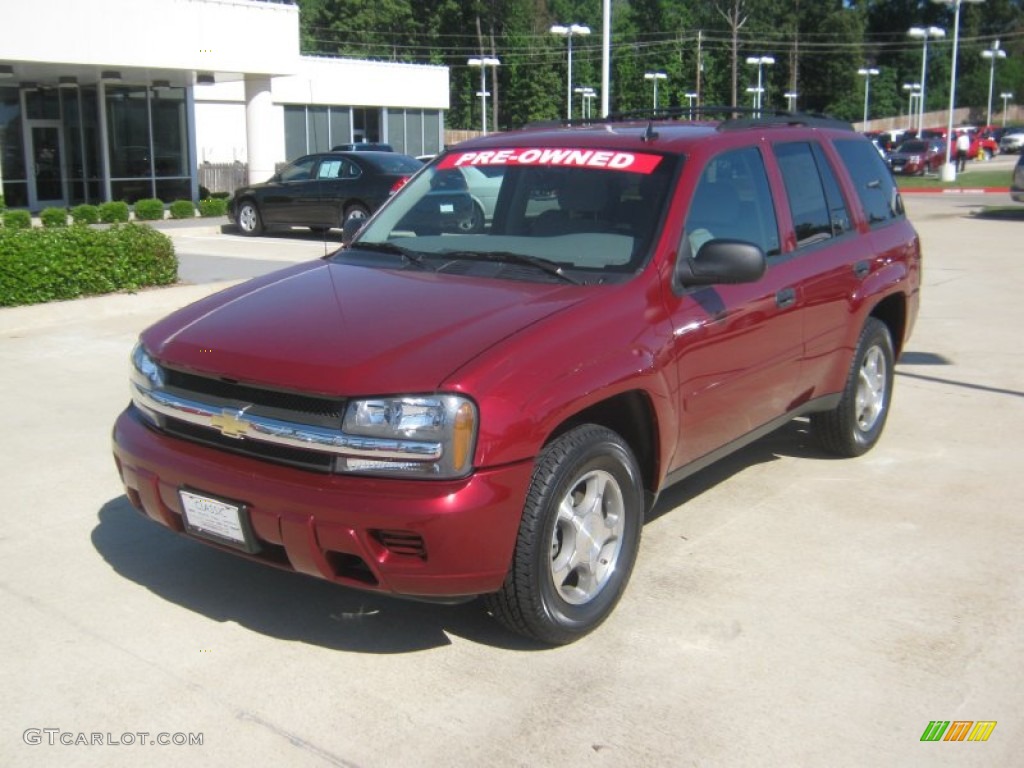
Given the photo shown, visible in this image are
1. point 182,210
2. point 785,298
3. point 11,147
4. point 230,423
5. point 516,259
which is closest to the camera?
point 230,423

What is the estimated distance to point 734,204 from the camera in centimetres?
510

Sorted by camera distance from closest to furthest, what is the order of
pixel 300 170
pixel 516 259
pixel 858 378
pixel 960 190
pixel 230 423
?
pixel 230 423 → pixel 516 259 → pixel 858 378 → pixel 300 170 → pixel 960 190

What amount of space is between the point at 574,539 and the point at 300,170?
1698 cm

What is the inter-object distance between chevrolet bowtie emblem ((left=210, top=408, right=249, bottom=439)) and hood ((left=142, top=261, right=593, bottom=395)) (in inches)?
5.1

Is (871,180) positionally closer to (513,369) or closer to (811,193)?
(811,193)

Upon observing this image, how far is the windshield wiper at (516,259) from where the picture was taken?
177 inches

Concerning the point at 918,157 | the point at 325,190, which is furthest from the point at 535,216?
the point at 918,157

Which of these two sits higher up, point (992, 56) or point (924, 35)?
point (992, 56)

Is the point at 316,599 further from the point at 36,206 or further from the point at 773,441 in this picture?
the point at 36,206

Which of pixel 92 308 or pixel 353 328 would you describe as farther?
pixel 92 308

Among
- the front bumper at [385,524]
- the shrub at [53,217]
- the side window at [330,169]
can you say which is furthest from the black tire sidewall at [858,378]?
the shrub at [53,217]

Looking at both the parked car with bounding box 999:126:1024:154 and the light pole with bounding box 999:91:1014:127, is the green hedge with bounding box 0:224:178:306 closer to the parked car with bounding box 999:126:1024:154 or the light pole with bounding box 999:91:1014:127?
the parked car with bounding box 999:126:1024:154

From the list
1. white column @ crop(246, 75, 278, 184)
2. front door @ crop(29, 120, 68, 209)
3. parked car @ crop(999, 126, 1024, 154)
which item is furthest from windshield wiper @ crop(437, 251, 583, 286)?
parked car @ crop(999, 126, 1024, 154)

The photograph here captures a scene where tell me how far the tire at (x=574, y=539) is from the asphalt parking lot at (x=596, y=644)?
168 millimetres
